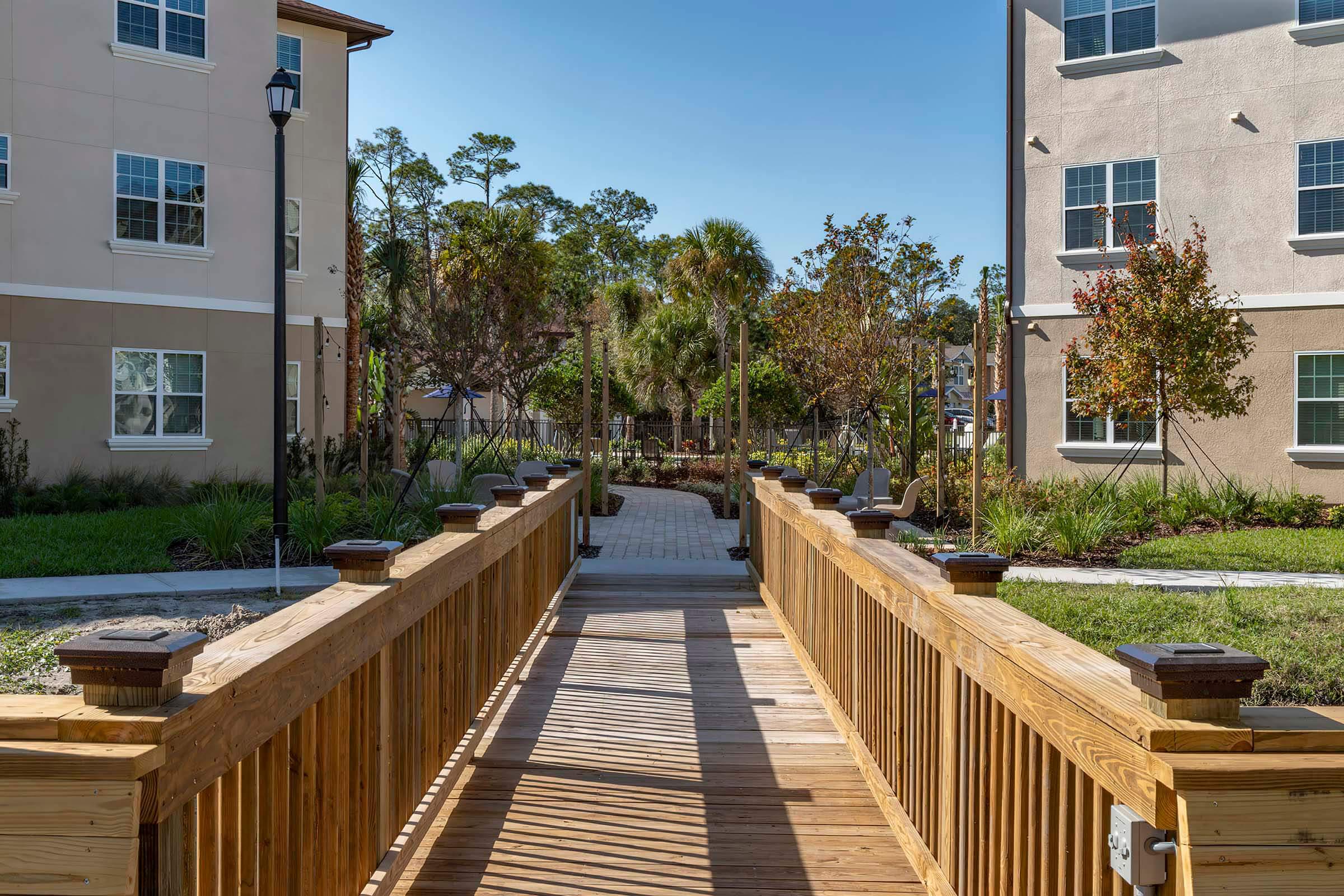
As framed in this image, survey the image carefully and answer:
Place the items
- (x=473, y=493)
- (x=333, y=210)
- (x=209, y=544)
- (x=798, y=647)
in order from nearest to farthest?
(x=798, y=647), (x=209, y=544), (x=473, y=493), (x=333, y=210)

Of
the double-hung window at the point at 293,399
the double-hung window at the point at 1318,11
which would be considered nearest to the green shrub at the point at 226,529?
the double-hung window at the point at 293,399

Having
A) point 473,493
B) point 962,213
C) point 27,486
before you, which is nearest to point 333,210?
point 27,486

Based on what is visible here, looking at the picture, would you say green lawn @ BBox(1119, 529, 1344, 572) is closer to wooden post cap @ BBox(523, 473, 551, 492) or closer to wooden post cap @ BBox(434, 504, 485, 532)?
wooden post cap @ BBox(523, 473, 551, 492)

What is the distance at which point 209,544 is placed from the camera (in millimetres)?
9414

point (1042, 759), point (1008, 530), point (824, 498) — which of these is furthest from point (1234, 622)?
point (1042, 759)

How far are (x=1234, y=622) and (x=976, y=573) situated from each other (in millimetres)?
4612

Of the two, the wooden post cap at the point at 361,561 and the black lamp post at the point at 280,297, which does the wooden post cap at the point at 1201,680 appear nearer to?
the wooden post cap at the point at 361,561

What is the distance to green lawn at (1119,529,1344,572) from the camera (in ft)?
29.7

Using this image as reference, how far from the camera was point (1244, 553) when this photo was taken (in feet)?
31.4

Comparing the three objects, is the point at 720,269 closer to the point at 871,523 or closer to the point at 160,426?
the point at 160,426

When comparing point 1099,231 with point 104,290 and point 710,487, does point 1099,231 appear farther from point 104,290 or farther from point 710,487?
point 104,290

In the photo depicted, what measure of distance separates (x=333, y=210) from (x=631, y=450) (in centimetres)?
881

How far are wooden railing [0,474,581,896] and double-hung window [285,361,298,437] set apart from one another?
490 inches

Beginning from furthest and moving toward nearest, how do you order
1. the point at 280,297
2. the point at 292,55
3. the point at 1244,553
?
the point at 292,55, the point at 1244,553, the point at 280,297
